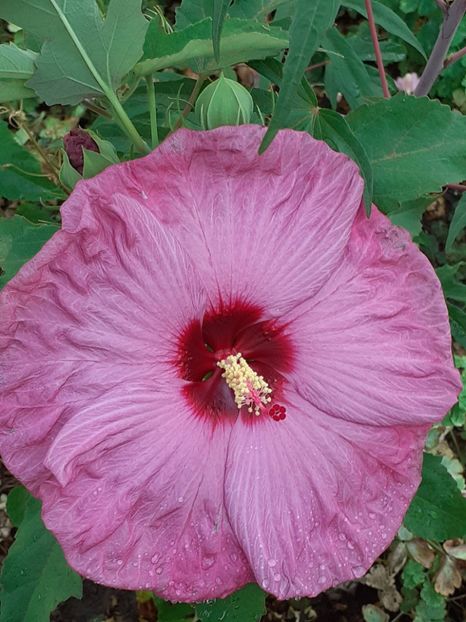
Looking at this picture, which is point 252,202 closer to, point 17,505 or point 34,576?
point 34,576

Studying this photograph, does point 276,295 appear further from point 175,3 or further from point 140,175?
point 175,3

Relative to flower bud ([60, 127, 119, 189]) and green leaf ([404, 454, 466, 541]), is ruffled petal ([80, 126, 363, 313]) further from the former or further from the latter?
green leaf ([404, 454, 466, 541])

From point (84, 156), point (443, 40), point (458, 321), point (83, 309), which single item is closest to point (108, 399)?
point (83, 309)

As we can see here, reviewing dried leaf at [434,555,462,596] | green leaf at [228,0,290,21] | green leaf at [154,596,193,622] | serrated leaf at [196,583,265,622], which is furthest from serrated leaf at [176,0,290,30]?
dried leaf at [434,555,462,596]

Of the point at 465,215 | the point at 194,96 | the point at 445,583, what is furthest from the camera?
the point at 445,583

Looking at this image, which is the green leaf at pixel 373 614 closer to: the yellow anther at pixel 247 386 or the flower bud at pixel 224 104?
the yellow anther at pixel 247 386

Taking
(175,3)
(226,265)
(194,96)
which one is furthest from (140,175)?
(175,3)

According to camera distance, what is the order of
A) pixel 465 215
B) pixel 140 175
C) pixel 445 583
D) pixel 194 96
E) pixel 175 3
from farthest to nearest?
1. pixel 175 3
2. pixel 445 583
3. pixel 465 215
4. pixel 194 96
5. pixel 140 175
